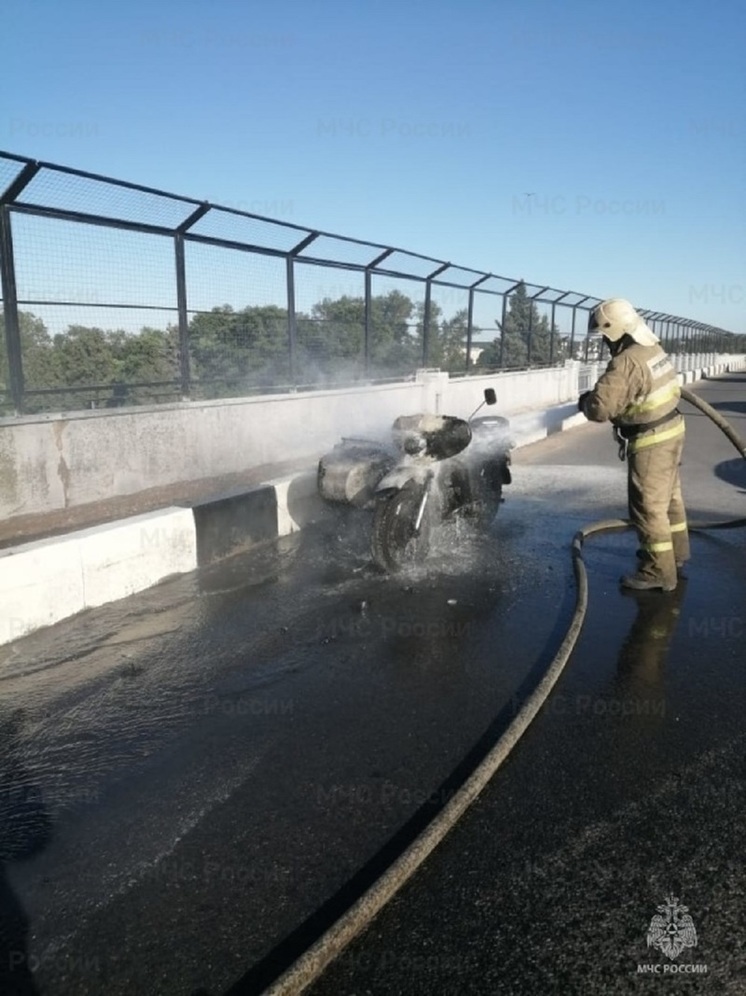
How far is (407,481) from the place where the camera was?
535 centimetres

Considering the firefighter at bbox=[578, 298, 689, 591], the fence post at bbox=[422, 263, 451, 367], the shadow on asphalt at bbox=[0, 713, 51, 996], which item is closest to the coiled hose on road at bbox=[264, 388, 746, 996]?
the shadow on asphalt at bbox=[0, 713, 51, 996]

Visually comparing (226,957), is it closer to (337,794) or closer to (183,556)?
(337,794)

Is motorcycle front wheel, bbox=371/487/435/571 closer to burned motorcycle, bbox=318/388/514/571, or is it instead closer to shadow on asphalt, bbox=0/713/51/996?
burned motorcycle, bbox=318/388/514/571

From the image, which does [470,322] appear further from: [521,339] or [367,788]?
[367,788]

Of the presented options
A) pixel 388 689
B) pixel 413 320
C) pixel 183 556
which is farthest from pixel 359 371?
pixel 388 689

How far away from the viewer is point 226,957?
6.42ft

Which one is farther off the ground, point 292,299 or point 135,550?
point 292,299

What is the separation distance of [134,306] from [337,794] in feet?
19.8

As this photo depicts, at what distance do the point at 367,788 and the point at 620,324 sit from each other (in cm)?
377

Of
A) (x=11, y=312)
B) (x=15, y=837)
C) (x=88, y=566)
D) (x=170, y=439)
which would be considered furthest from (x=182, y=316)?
(x=15, y=837)

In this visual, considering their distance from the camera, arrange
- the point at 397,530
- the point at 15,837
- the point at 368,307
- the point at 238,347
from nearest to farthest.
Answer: the point at 15,837
the point at 397,530
the point at 238,347
the point at 368,307

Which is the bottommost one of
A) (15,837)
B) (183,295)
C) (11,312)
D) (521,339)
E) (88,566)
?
(15,837)

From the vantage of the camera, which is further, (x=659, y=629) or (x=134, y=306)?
(x=134, y=306)

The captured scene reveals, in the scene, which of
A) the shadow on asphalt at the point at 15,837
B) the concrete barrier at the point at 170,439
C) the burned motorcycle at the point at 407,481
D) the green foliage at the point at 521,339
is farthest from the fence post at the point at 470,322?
the shadow on asphalt at the point at 15,837
